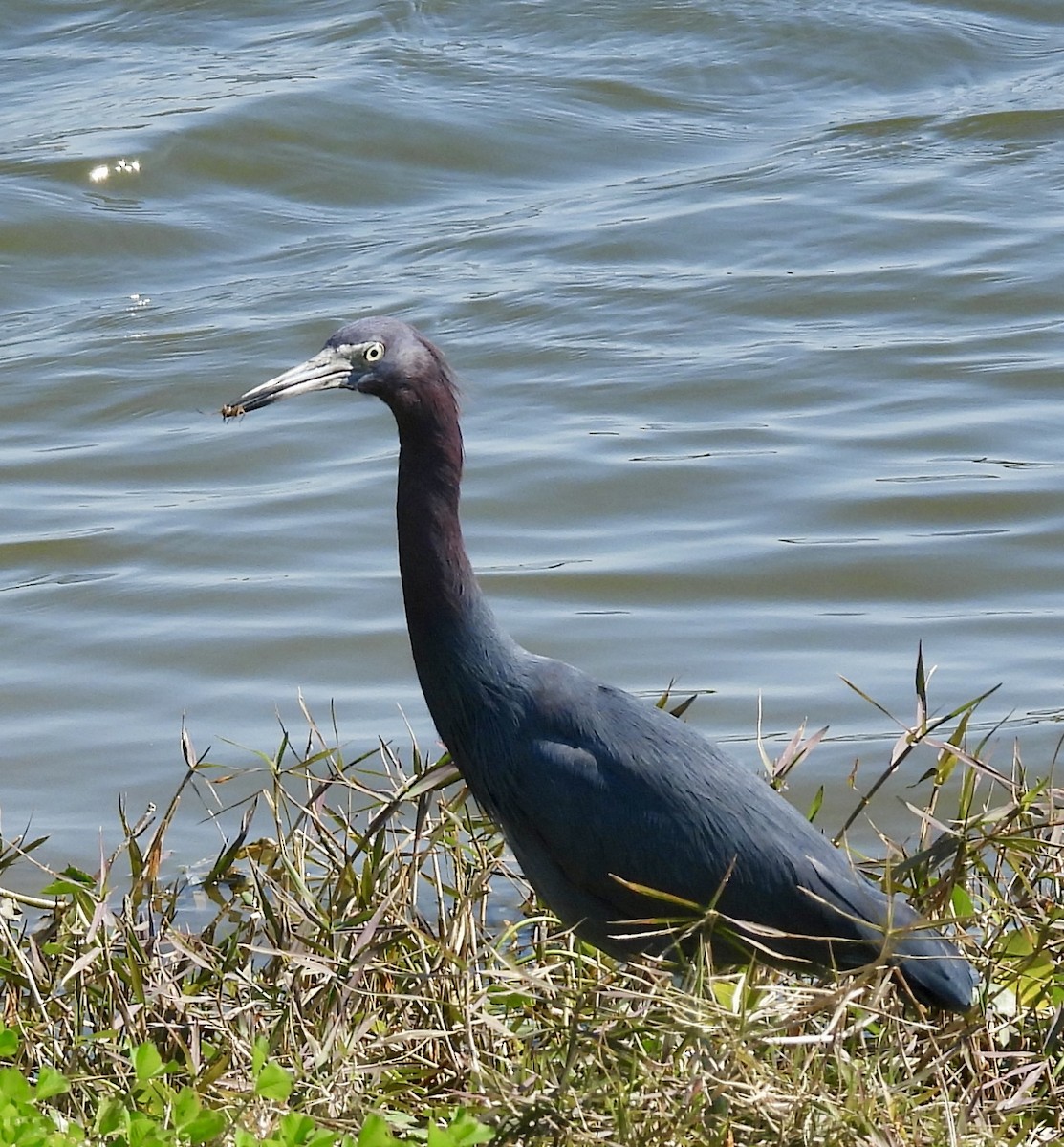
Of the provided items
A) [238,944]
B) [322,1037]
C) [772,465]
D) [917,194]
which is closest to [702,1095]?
[322,1037]

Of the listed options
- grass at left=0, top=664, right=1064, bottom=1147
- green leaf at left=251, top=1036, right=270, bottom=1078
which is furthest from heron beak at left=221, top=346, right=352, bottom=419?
green leaf at left=251, top=1036, right=270, bottom=1078

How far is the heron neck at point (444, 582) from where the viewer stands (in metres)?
4.11

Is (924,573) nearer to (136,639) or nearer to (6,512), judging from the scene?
(136,639)

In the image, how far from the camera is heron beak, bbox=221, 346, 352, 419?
3879 mm

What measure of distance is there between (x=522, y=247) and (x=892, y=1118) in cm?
874

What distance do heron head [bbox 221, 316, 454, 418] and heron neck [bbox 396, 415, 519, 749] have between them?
94mm

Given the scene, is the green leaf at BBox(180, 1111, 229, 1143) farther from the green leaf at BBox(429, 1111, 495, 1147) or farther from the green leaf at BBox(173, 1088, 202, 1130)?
the green leaf at BBox(429, 1111, 495, 1147)

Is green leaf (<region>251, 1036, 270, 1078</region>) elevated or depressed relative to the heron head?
depressed

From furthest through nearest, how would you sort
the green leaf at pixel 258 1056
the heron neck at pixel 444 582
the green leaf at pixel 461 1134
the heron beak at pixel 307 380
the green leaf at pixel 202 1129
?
the heron neck at pixel 444 582, the heron beak at pixel 307 380, the green leaf at pixel 258 1056, the green leaf at pixel 202 1129, the green leaf at pixel 461 1134

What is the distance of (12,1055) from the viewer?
136 inches

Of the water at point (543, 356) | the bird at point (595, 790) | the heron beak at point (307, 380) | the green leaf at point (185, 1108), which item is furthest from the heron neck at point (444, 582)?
the green leaf at point (185, 1108)

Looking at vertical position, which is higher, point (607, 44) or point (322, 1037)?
point (607, 44)

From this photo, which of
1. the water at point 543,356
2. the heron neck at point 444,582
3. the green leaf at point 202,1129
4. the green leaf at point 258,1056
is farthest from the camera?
the water at point 543,356

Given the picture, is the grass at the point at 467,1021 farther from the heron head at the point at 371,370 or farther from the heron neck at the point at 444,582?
the heron head at the point at 371,370
